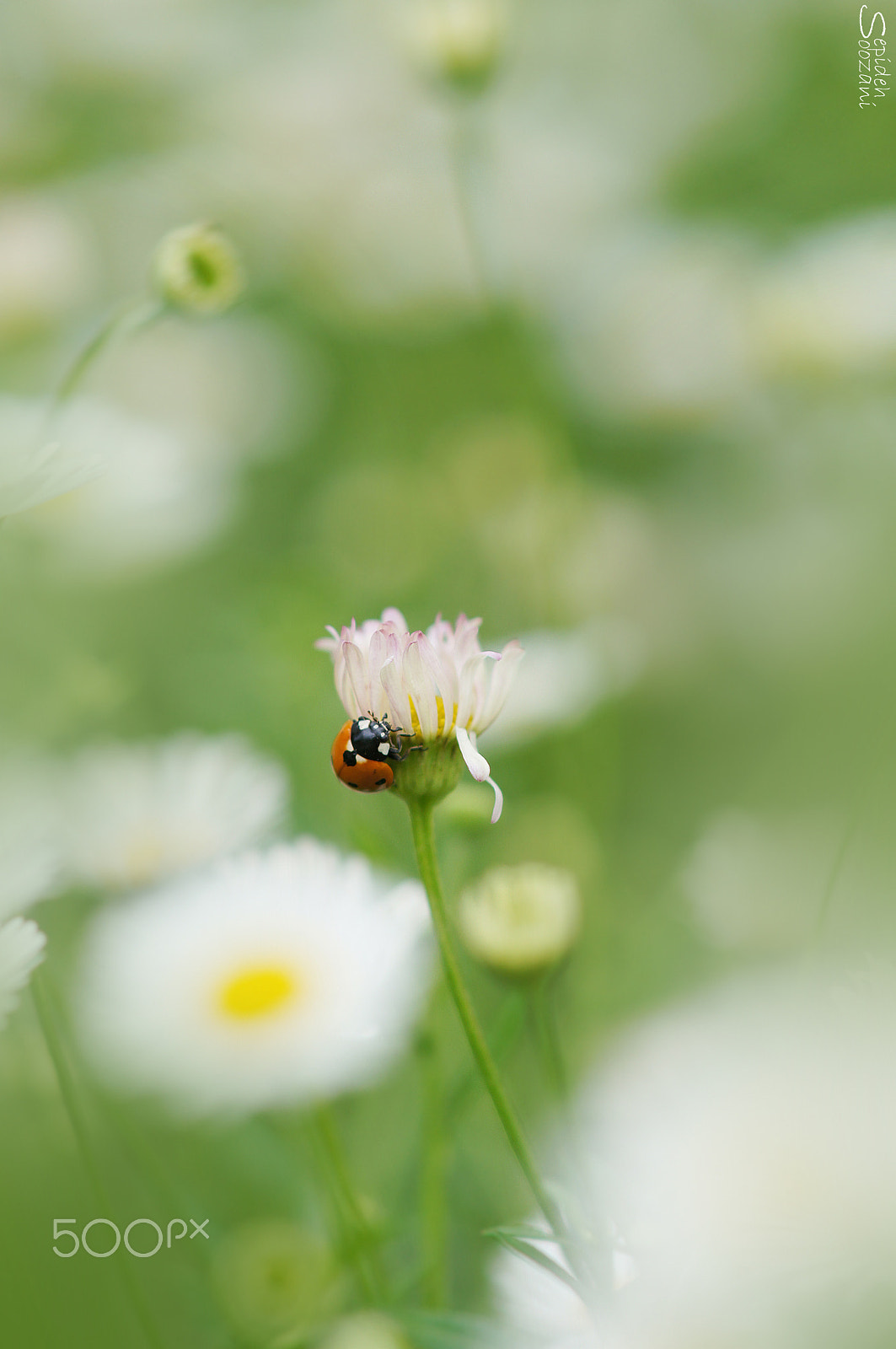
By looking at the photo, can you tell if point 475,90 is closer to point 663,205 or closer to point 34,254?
point 34,254

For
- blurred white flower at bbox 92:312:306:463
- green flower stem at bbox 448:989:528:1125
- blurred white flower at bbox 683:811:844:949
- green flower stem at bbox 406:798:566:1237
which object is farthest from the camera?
blurred white flower at bbox 92:312:306:463

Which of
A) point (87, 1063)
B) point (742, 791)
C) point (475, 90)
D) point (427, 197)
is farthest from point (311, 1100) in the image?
point (427, 197)

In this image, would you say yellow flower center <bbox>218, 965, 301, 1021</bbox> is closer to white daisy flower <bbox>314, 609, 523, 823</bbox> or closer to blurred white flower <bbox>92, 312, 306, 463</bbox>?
white daisy flower <bbox>314, 609, 523, 823</bbox>

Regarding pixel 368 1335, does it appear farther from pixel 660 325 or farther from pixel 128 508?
pixel 660 325

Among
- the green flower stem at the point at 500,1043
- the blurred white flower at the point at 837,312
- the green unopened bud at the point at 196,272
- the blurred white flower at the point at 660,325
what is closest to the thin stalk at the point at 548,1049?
the green flower stem at the point at 500,1043

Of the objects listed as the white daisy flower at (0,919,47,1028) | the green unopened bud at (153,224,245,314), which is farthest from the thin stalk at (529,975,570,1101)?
the green unopened bud at (153,224,245,314)

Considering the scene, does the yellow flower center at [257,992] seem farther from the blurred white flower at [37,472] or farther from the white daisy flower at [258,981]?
the blurred white flower at [37,472]
